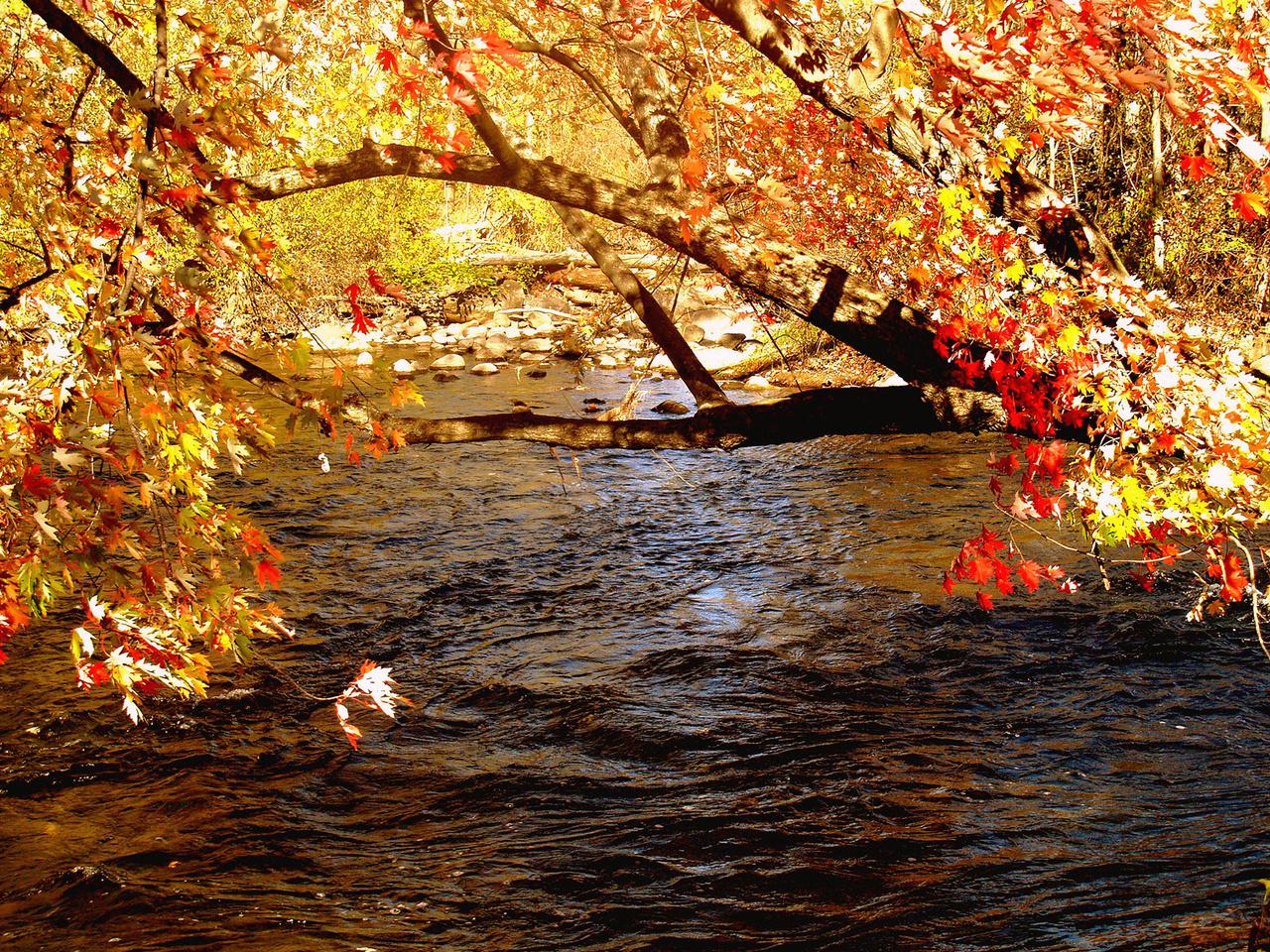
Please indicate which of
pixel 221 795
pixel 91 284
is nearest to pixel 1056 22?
pixel 91 284

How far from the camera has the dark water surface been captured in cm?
401

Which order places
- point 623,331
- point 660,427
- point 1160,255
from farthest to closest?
point 623,331 < point 1160,255 < point 660,427

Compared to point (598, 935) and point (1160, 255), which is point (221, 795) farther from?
point (1160, 255)

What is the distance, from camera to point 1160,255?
42.3 ft

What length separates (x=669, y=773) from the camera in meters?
5.16

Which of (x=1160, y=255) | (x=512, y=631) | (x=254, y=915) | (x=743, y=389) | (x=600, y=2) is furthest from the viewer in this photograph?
(x=743, y=389)

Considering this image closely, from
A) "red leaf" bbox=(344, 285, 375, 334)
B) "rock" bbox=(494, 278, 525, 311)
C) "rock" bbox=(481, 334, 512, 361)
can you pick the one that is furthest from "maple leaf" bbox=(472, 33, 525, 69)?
"rock" bbox=(494, 278, 525, 311)

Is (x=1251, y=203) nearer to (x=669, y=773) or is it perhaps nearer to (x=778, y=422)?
(x=778, y=422)

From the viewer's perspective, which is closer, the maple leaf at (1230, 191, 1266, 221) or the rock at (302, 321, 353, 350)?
the maple leaf at (1230, 191, 1266, 221)

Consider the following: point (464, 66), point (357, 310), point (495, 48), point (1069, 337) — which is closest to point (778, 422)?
point (1069, 337)

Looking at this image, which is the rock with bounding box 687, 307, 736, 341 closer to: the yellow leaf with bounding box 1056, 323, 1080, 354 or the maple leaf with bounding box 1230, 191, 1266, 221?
the yellow leaf with bounding box 1056, 323, 1080, 354

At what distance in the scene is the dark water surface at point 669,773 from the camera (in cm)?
401

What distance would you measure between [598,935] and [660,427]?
1.98m

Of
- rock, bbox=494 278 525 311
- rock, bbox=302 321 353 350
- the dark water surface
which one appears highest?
rock, bbox=494 278 525 311
